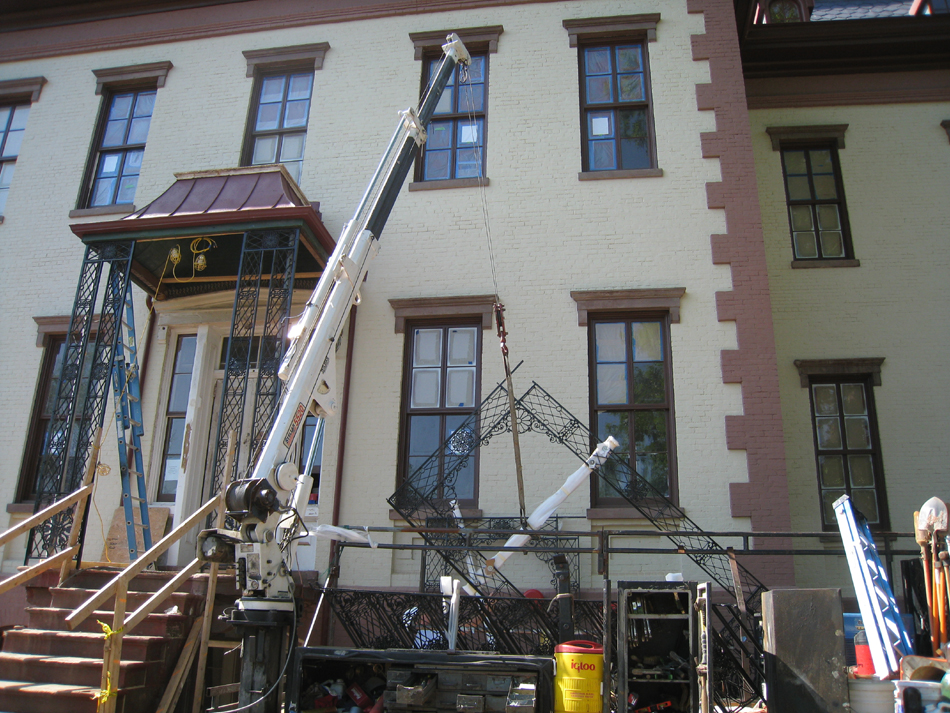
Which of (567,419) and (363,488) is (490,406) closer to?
(567,419)

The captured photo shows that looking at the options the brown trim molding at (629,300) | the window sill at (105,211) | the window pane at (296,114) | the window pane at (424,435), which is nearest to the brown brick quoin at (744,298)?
the brown trim molding at (629,300)

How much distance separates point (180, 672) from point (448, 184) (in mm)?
6846

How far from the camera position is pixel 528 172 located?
34.2 feet

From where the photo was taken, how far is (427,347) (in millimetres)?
9984

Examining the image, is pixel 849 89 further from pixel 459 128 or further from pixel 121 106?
pixel 121 106

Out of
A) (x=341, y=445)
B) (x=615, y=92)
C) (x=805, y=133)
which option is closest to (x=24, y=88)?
(x=341, y=445)

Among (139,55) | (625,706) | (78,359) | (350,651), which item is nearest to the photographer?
(625,706)

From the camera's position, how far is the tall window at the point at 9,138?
1220cm

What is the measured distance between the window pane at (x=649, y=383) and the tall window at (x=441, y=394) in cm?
201

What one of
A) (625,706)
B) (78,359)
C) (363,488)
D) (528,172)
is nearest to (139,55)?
(78,359)

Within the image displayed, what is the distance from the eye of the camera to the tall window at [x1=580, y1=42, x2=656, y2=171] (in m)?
10.6

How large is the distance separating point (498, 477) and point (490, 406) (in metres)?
0.88

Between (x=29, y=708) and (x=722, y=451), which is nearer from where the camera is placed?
(x=29, y=708)

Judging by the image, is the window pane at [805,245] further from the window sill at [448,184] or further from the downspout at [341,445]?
the downspout at [341,445]
